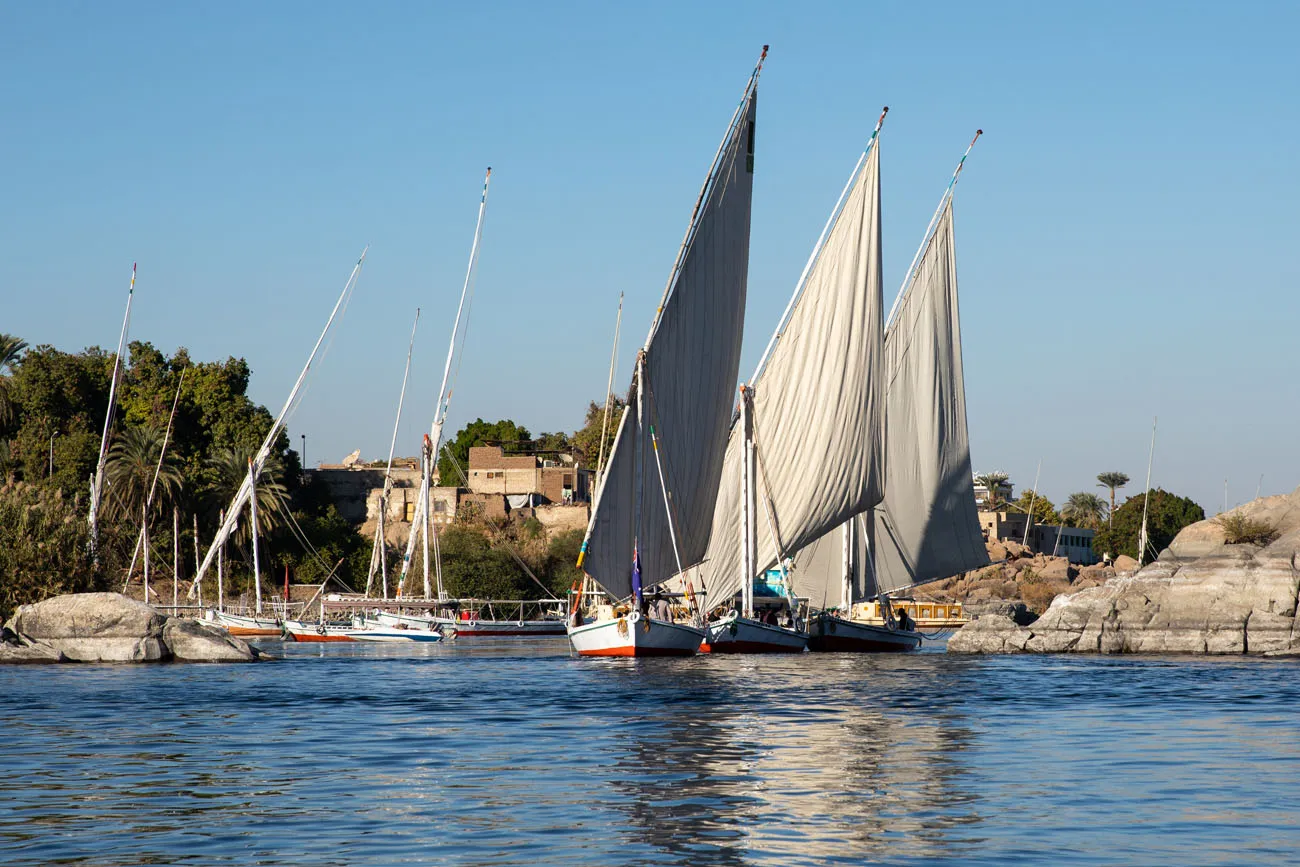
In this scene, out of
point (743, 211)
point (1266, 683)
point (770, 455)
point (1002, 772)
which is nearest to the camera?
point (1002, 772)

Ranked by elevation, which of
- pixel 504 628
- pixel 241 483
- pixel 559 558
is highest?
pixel 241 483

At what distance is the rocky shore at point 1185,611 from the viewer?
156 feet

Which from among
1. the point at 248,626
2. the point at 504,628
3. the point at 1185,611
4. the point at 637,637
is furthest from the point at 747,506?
the point at 504,628

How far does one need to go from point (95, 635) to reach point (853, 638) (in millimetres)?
26256

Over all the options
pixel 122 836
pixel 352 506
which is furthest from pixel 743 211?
pixel 352 506

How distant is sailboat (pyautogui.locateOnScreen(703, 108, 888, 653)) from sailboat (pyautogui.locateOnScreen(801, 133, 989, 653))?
224 inches

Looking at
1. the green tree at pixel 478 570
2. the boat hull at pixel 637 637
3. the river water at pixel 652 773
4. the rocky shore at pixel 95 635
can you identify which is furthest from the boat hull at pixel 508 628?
the river water at pixel 652 773

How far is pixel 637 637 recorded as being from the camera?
152ft

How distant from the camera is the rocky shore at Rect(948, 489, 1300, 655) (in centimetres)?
4759

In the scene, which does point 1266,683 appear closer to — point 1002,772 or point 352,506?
point 1002,772

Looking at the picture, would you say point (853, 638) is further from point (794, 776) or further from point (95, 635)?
point (794, 776)

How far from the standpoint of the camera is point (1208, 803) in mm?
14883

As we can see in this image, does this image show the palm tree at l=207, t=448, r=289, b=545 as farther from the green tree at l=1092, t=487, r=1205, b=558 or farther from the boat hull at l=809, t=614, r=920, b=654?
the green tree at l=1092, t=487, r=1205, b=558

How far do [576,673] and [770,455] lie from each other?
1426 cm
